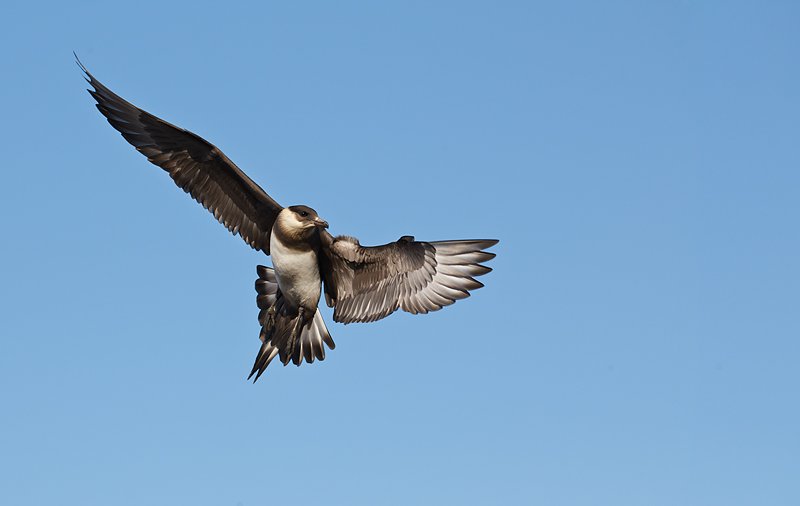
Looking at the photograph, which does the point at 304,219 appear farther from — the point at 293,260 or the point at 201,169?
the point at 201,169

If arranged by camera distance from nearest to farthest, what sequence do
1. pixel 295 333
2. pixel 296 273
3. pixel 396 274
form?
pixel 296 273 < pixel 396 274 < pixel 295 333

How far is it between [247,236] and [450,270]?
2240 millimetres

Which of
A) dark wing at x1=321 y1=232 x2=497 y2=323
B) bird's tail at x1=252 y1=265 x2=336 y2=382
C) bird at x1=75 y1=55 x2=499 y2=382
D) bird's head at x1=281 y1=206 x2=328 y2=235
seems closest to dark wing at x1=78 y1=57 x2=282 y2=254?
bird at x1=75 y1=55 x2=499 y2=382

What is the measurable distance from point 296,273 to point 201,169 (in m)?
1.65

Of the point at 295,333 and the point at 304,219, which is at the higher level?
the point at 304,219

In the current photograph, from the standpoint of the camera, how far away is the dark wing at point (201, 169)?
38.5 ft

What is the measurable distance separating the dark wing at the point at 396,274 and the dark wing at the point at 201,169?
0.88 meters

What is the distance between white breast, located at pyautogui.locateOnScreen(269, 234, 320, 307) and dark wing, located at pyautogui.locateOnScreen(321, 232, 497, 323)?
218 millimetres

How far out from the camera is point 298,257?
11.3 metres

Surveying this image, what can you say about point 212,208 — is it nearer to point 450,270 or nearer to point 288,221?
point 288,221

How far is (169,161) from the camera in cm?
1188

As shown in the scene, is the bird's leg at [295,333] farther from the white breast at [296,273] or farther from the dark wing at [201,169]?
the dark wing at [201,169]

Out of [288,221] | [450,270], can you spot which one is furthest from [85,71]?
[450,270]

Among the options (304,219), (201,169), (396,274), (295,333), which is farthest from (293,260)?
(201,169)
